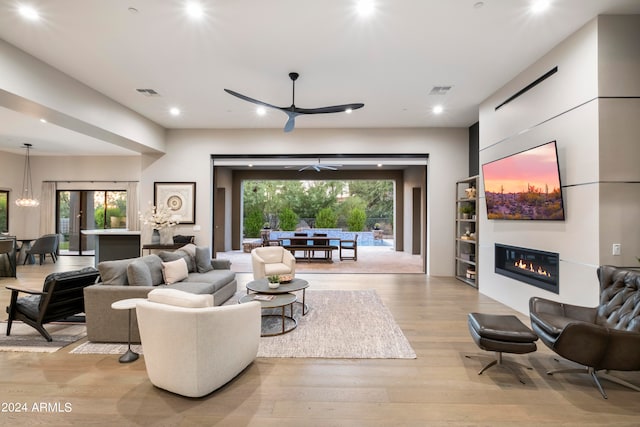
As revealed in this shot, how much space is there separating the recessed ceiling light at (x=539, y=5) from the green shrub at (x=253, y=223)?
36.6ft

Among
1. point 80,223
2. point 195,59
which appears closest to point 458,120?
point 195,59

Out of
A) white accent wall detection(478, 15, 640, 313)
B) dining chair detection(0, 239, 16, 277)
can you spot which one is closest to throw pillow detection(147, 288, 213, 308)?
white accent wall detection(478, 15, 640, 313)

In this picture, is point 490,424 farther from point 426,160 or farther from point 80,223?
point 80,223

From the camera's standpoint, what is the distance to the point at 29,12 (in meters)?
3.08

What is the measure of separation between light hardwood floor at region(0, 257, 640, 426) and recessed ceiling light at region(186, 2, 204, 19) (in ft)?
11.7

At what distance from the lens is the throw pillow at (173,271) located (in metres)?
4.22

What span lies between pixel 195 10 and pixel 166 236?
537cm

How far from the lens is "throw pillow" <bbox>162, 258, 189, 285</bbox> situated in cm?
422

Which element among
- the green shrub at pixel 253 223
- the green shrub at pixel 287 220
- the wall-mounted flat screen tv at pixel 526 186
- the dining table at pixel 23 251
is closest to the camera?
the wall-mounted flat screen tv at pixel 526 186

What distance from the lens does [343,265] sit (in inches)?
338

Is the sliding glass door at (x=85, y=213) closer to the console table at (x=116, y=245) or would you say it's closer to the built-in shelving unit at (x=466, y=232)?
the console table at (x=116, y=245)

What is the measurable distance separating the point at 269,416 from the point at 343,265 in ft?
21.2

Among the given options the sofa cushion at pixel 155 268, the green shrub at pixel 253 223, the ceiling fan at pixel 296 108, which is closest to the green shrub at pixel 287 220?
the green shrub at pixel 253 223

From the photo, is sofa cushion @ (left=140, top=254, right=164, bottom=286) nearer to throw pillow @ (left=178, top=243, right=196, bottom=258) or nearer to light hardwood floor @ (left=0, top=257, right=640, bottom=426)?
throw pillow @ (left=178, top=243, right=196, bottom=258)
